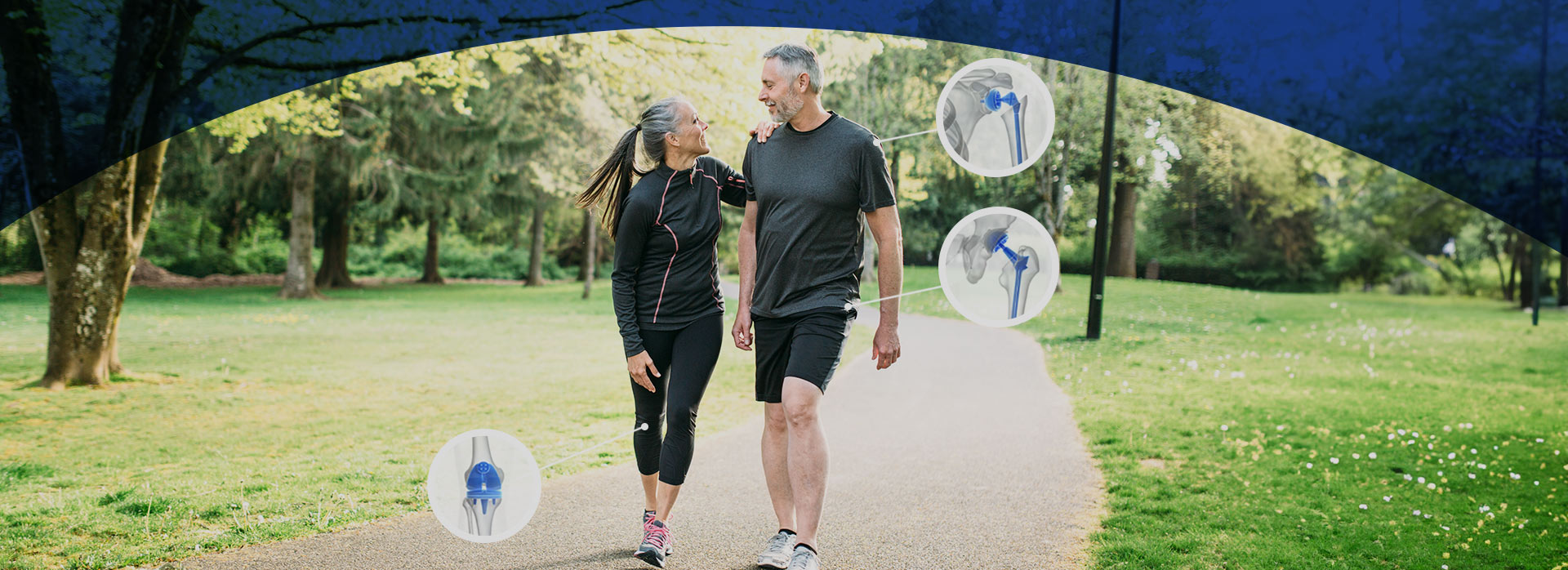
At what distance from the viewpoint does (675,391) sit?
3512 mm

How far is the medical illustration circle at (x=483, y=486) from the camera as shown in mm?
3451

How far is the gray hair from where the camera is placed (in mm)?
3449

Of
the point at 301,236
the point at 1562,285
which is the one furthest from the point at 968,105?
the point at 301,236

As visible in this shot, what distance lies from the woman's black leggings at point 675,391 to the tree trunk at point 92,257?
684 centimetres

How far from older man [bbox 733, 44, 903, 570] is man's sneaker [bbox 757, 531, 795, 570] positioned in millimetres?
133

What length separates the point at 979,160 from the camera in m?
3.84

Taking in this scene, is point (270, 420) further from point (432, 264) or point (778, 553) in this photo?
point (432, 264)

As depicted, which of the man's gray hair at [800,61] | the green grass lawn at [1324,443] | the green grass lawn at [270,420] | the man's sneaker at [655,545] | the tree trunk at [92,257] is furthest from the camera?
the tree trunk at [92,257]

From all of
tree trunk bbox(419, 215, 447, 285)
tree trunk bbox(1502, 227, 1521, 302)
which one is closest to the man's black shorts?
tree trunk bbox(1502, 227, 1521, 302)

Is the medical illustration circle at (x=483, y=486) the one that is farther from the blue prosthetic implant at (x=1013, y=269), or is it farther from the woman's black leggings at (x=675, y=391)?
the blue prosthetic implant at (x=1013, y=269)

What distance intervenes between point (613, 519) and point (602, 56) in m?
7.56

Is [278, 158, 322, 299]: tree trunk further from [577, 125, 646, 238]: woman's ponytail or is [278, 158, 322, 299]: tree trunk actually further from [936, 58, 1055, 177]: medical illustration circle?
[936, 58, 1055, 177]: medical illustration circle

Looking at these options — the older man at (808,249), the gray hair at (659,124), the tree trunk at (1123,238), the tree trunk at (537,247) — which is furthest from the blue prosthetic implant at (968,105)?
the tree trunk at (537,247)
